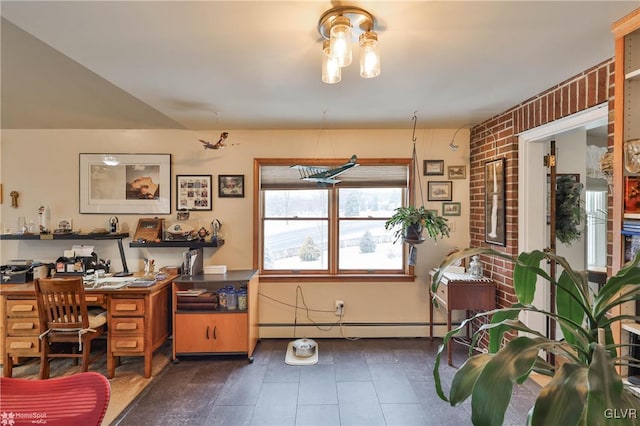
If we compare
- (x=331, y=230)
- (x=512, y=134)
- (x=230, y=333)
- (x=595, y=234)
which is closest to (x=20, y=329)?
(x=230, y=333)

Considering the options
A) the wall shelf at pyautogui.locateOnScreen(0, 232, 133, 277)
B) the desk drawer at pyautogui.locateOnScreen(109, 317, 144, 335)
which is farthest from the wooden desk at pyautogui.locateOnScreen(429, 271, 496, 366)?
the wall shelf at pyautogui.locateOnScreen(0, 232, 133, 277)

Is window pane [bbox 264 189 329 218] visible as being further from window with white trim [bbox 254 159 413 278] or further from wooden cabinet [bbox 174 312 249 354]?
wooden cabinet [bbox 174 312 249 354]

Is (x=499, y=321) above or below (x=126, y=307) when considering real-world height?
above

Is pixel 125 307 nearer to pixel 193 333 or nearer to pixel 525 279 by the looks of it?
pixel 193 333

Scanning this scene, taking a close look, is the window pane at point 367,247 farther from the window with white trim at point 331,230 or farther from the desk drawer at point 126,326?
the desk drawer at point 126,326

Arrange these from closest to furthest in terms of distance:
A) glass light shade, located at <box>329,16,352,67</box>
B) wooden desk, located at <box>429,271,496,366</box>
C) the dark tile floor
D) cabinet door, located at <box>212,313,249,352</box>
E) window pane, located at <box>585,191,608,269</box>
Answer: glass light shade, located at <box>329,16,352,67</box>, the dark tile floor, wooden desk, located at <box>429,271,496,366</box>, cabinet door, located at <box>212,313,249,352</box>, window pane, located at <box>585,191,608,269</box>

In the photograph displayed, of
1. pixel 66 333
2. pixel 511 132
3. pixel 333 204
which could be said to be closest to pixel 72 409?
pixel 66 333

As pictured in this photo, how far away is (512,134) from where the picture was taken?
296cm

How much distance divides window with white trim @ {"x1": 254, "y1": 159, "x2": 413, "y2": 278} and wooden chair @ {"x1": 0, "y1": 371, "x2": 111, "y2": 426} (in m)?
2.37

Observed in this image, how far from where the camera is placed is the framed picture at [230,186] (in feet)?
12.1

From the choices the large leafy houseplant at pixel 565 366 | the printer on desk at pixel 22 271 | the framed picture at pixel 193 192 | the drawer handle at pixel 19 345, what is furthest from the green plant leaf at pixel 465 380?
the printer on desk at pixel 22 271

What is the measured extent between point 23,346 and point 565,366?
3.92 metres

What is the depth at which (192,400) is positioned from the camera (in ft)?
8.20

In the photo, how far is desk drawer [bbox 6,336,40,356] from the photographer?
2844mm
